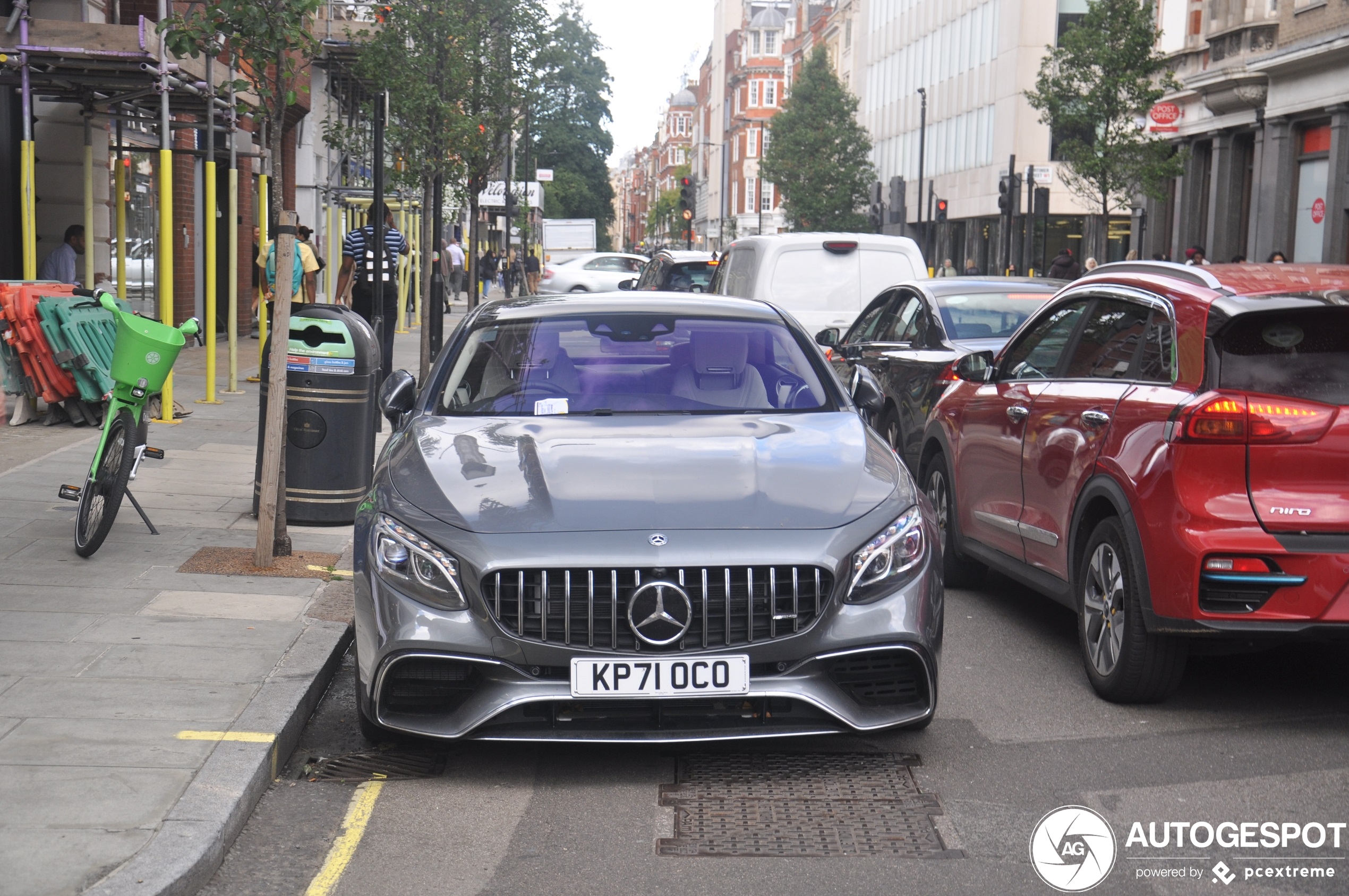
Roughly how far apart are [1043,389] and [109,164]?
1582 centimetres

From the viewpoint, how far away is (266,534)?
305 inches

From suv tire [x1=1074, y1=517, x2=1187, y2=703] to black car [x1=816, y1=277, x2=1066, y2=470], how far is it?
3.45 metres

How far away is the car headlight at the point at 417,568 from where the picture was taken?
15.5 feet

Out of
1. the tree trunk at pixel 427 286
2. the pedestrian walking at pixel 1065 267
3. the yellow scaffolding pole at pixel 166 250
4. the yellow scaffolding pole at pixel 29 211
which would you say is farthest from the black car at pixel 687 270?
the pedestrian walking at pixel 1065 267

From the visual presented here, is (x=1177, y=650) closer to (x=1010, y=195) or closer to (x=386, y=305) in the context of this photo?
(x=386, y=305)

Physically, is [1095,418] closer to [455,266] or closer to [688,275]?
[688,275]

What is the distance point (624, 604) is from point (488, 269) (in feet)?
142

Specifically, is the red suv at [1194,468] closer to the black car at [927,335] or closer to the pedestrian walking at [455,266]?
the black car at [927,335]

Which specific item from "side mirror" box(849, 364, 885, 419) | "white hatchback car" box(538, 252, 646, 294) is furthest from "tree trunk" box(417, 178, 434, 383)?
"white hatchback car" box(538, 252, 646, 294)

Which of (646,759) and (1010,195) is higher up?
(1010,195)

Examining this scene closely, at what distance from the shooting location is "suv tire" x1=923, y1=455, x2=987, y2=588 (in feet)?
26.4

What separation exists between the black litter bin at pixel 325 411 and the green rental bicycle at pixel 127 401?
939 millimetres

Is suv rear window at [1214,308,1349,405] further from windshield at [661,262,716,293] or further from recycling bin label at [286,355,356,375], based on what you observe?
windshield at [661,262,716,293]

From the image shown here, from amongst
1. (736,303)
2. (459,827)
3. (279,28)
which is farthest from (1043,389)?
(279,28)
